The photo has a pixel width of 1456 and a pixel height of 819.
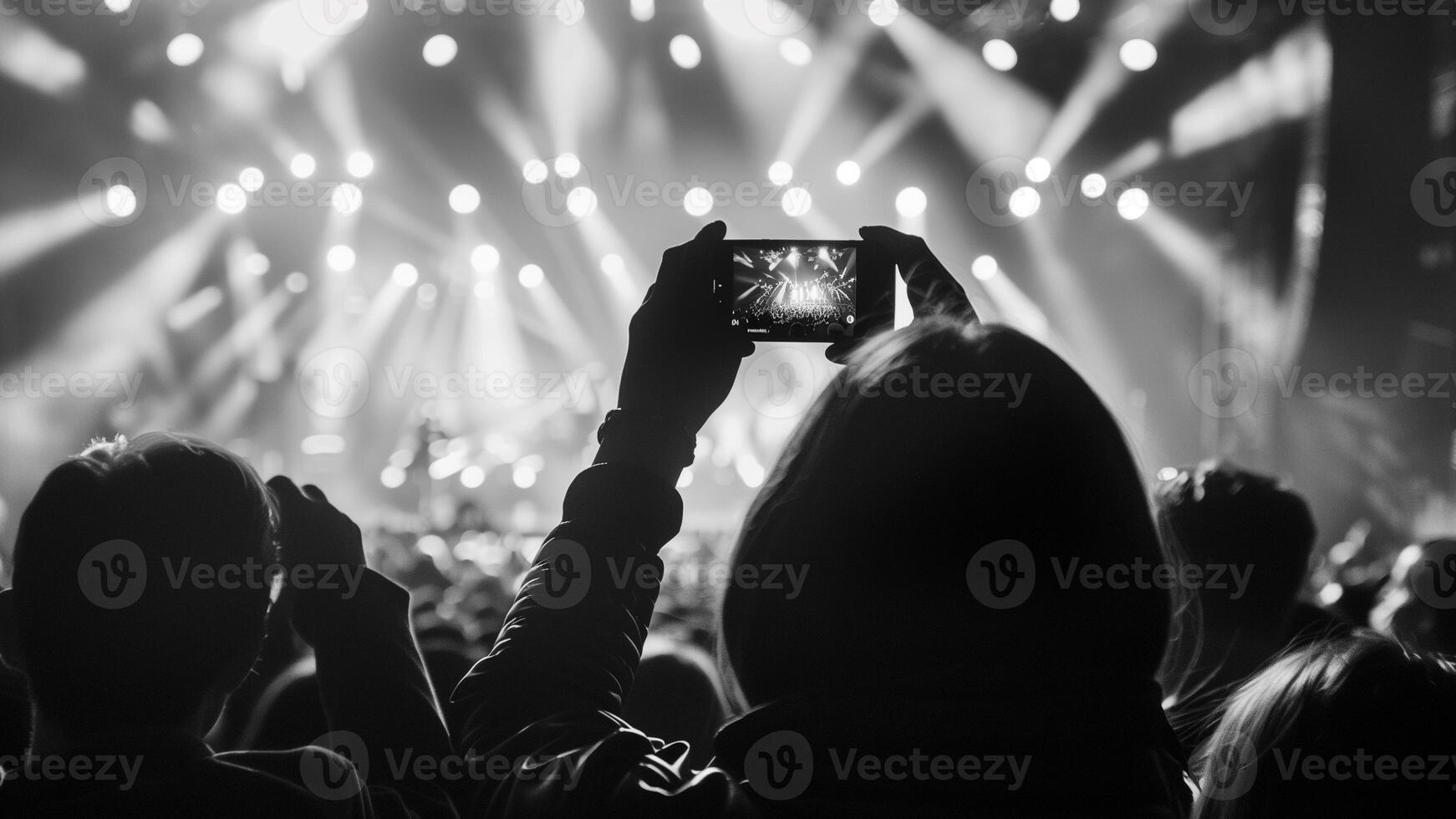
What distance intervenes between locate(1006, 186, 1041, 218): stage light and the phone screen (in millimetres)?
6441

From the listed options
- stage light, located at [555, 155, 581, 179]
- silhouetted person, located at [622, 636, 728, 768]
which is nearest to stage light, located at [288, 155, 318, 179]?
stage light, located at [555, 155, 581, 179]

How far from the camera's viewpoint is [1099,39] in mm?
6375

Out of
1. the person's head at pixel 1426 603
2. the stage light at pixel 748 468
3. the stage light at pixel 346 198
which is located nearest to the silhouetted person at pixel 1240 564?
the person's head at pixel 1426 603

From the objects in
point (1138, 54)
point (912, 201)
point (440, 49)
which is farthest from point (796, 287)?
point (440, 49)

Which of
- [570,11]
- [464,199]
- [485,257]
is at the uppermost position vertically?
[570,11]

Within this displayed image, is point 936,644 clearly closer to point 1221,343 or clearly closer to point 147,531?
point 147,531

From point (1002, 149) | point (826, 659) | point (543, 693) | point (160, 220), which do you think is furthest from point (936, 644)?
point (160, 220)

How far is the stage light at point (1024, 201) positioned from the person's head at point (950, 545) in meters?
7.03

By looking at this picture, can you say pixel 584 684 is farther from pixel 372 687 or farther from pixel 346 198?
pixel 346 198

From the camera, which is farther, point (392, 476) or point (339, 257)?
point (392, 476)

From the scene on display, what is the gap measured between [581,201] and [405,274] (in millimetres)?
1895

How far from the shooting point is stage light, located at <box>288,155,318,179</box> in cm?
751

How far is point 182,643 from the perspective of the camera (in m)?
0.82

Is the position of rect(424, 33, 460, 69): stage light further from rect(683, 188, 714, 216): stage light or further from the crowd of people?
the crowd of people
